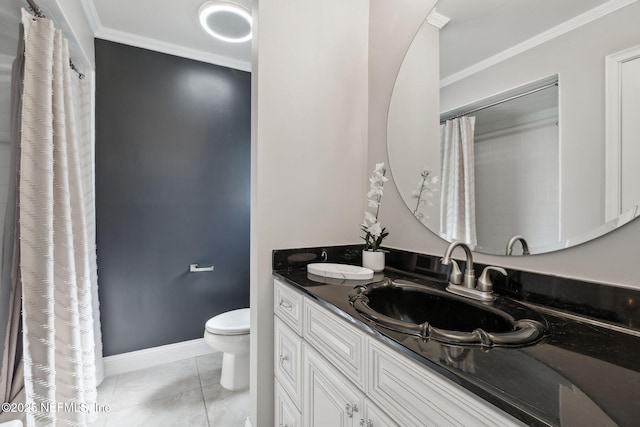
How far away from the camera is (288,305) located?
1.18 meters

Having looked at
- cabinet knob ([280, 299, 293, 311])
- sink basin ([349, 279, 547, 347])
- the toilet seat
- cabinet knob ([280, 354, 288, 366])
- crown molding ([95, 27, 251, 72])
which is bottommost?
the toilet seat

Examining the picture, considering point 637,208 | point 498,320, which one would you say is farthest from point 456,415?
point 637,208

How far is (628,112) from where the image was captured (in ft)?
2.40

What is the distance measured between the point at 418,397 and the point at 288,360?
0.71 metres

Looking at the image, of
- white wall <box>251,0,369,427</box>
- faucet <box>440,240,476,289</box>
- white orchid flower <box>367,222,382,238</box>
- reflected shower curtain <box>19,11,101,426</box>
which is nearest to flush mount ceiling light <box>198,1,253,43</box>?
white wall <box>251,0,369,427</box>

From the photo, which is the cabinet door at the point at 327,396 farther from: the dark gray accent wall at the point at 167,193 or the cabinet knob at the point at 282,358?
the dark gray accent wall at the point at 167,193

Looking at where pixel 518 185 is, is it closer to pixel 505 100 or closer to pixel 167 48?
pixel 505 100

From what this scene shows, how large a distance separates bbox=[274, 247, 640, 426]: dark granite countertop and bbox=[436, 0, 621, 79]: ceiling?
0.83 metres

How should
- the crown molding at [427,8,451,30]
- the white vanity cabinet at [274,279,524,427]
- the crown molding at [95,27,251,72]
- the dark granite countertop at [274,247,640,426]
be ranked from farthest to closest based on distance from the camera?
the crown molding at [95,27,251,72]
the crown molding at [427,8,451,30]
the white vanity cabinet at [274,279,524,427]
the dark granite countertop at [274,247,640,426]

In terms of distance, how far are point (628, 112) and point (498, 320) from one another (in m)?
0.65

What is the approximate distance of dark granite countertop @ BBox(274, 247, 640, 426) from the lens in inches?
16.1

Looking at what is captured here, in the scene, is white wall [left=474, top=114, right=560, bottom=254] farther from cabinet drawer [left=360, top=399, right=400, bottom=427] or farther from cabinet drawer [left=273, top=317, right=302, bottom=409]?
cabinet drawer [left=273, top=317, right=302, bottom=409]

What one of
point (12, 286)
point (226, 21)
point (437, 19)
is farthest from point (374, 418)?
point (226, 21)

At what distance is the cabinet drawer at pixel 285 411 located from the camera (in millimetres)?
1095
